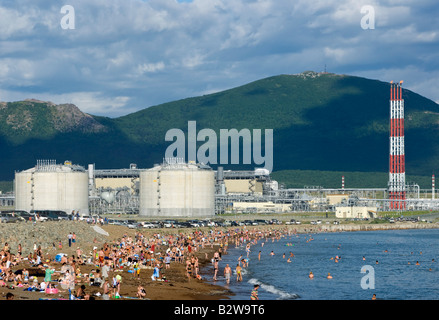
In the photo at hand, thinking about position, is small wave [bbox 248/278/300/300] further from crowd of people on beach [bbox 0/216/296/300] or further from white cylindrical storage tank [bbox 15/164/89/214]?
white cylindrical storage tank [bbox 15/164/89/214]

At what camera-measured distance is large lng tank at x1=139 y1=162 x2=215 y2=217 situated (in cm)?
14775

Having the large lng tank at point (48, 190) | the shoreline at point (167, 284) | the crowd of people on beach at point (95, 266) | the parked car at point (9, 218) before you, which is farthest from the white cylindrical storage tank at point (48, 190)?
the crowd of people on beach at point (95, 266)

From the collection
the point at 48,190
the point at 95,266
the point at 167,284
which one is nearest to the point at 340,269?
the point at 167,284

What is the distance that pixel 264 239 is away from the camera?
121312mm

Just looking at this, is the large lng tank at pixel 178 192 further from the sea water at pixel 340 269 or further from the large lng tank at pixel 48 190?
the sea water at pixel 340 269

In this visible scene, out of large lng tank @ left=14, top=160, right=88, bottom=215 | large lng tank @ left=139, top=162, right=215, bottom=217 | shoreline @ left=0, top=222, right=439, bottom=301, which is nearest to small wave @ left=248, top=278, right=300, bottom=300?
shoreline @ left=0, top=222, right=439, bottom=301

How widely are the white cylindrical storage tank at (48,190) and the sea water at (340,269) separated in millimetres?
49142

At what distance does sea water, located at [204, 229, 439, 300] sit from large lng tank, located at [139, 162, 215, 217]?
27.8 metres

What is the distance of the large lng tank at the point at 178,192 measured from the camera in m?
148

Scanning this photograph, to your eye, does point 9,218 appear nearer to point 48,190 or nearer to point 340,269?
point 48,190

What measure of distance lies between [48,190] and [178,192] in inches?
1075

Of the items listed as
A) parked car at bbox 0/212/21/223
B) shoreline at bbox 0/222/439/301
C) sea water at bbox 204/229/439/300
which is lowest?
sea water at bbox 204/229/439/300
